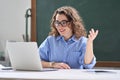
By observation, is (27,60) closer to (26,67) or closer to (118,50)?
(26,67)

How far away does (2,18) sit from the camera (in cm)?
370

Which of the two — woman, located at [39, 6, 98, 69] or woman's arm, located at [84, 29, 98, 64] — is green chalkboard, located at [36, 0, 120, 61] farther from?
woman's arm, located at [84, 29, 98, 64]

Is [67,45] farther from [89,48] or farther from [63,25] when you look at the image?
[89,48]

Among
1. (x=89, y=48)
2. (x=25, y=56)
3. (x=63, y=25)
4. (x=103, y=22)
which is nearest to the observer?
(x=25, y=56)

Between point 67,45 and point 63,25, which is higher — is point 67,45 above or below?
below

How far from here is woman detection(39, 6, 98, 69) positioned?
2207 millimetres

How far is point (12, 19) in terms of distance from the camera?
3670 mm

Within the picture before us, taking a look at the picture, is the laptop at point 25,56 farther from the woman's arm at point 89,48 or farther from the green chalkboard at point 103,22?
the green chalkboard at point 103,22

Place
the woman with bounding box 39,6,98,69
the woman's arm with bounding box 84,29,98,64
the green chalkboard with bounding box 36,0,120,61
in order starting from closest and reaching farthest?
the woman's arm with bounding box 84,29,98,64, the woman with bounding box 39,6,98,69, the green chalkboard with bounding box 36,0,120,61

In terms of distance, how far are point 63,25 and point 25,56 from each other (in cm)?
68

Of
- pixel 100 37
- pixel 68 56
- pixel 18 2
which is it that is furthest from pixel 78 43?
pixel 18 2

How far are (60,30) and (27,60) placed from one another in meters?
0.69

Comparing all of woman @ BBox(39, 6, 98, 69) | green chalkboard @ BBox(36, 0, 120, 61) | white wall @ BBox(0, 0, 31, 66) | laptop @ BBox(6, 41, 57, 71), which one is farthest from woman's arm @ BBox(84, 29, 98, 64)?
white wall @ BBox(0, 0, 31, 66)

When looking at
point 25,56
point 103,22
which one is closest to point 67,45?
point 25,56
